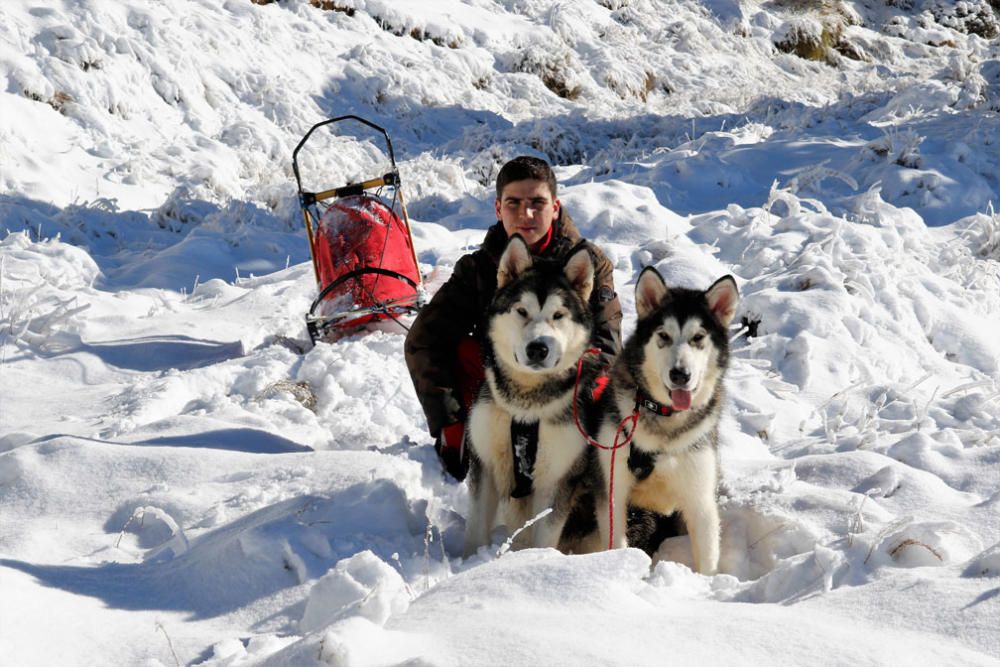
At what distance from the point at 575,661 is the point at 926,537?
1.53 m

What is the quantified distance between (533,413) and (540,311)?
0.43 m

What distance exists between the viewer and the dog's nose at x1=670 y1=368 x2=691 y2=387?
2965mm

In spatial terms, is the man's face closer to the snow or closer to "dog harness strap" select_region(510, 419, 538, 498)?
"dog harness strap" select_region(510, 419, 538, 498)

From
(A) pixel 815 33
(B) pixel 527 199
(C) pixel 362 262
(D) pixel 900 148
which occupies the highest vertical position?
(A) pixel 815 33

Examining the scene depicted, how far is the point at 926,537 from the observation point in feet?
8.63

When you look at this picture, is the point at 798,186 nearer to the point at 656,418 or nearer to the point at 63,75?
the point at 656,418

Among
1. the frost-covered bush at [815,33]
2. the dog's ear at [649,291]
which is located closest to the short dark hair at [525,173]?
the dog's ear at [649,291]

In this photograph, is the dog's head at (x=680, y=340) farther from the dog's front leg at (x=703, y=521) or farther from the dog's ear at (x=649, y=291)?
the dog's front leg at (x=703, y=521)

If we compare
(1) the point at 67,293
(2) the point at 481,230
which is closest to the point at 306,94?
(2) the point at 481,230

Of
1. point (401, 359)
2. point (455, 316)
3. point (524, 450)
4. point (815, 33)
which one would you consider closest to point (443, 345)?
point (455, 316)

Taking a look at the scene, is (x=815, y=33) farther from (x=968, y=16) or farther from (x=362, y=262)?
(x=362, y=262)

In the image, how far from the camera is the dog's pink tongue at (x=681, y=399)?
10.1 ft

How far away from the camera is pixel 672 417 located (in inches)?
123

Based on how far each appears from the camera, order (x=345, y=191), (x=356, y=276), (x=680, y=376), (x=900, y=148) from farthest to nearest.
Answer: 1. (x=900, y=148)
2. (x=345, y=191)
3. (x=356, y=276)
4. (x=680, y=376)
